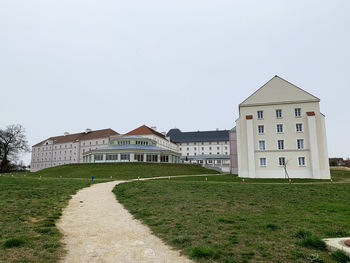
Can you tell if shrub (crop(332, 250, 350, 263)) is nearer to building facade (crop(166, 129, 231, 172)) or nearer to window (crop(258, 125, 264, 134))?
window (crop(258, 125, 264, 134))

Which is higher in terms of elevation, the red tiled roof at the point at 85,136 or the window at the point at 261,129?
the red tiled roof at the point at 85,136

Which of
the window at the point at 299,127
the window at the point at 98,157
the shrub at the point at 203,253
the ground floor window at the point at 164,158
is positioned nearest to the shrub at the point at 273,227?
the shrub at the point at 203,253

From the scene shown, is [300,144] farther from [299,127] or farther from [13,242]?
[13,242]

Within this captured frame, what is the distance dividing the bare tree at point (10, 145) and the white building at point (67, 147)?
24.5m

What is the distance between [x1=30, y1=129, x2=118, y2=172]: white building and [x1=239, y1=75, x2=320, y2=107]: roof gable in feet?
200

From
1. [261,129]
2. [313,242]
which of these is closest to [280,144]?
[261,129]

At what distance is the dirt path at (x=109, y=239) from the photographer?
5491 mm

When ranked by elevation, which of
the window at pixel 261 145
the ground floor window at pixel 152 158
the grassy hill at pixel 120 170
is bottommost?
the grassy hill at pixel 120 170

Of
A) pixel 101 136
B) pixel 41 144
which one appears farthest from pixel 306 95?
pixel 41 144

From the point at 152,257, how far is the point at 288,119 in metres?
33.6

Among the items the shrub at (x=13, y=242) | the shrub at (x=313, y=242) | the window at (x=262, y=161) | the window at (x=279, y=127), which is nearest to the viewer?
the shrub at (x=313, y=242)

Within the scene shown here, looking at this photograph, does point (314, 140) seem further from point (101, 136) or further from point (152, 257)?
point (101, 136)

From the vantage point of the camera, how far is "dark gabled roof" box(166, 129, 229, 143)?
329 feet

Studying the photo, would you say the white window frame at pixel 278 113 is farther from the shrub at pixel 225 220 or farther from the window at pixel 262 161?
the shrub at pixel 225 220
